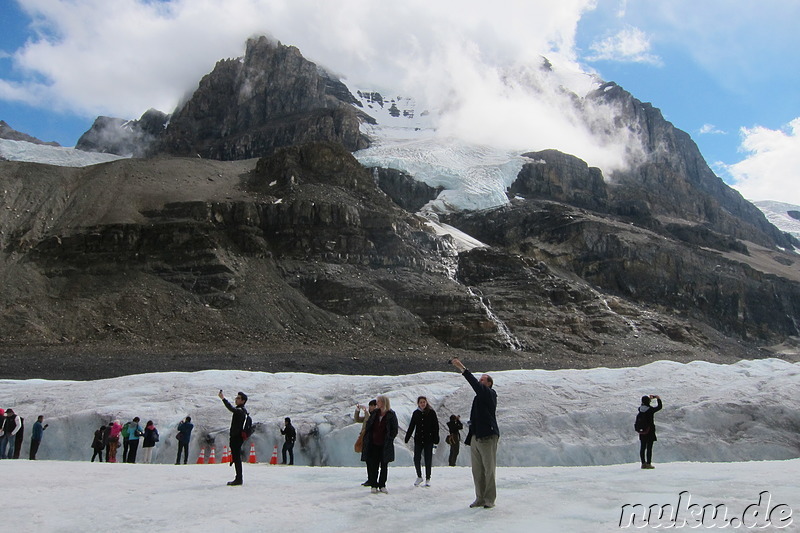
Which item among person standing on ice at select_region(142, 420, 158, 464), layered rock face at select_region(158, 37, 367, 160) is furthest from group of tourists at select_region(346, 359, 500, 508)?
layered rock face at select_region(158, 37, 367, 160)

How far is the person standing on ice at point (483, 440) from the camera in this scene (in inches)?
309

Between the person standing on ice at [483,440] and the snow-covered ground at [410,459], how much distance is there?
0.82 ft

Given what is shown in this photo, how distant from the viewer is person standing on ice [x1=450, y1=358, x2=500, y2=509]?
7.85m

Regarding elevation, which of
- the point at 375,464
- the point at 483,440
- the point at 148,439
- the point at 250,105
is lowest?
the point at 148,439

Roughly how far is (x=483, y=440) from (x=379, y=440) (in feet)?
6.62

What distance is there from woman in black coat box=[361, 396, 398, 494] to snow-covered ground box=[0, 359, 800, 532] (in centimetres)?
33

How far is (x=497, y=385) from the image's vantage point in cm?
2292

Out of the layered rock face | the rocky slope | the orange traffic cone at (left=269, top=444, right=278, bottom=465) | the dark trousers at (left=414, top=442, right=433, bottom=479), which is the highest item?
the layered rock face

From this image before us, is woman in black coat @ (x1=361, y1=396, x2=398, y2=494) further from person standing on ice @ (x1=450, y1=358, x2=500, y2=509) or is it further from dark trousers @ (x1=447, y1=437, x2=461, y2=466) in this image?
dark trousers @ (x1=447, y1=437, x2=461, y2=466)

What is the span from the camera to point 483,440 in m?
8.27

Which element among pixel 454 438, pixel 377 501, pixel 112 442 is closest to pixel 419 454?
pixel 377 501

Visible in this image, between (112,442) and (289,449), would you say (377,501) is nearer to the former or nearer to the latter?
(289,449)

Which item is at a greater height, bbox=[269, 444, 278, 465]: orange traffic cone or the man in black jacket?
the man in black jacket

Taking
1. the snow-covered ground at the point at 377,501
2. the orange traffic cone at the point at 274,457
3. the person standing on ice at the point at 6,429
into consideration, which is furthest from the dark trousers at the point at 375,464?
the person standing on ice at the point at 6,429
